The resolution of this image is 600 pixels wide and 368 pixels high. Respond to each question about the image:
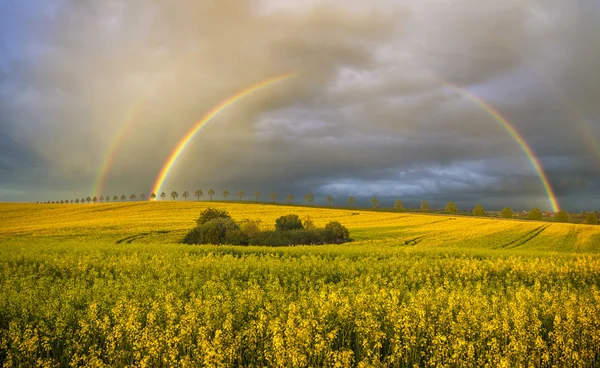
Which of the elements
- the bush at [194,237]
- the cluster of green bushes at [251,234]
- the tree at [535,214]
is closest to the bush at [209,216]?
the cluster of green bushes at [251,234]

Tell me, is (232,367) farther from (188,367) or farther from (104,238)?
(104,238)

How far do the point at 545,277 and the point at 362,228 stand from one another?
45306 mm

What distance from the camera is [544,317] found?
44.9 ft

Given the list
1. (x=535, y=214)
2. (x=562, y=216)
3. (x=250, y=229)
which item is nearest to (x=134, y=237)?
(x=250, y=229)

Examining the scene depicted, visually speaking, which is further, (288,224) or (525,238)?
(525,238)

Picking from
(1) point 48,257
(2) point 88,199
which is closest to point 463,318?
(1) point 48,257

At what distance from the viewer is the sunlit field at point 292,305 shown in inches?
381

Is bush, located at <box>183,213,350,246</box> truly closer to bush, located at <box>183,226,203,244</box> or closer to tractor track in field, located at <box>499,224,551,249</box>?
bush, located at <box>183,226,203,244</box>

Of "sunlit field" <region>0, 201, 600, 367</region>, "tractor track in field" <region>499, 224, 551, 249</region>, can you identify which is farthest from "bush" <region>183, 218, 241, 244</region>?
"tractor track in field" <region>499, 224, 551, 249</region>

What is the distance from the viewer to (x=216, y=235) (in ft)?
168

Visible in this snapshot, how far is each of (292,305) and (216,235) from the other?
136 feet

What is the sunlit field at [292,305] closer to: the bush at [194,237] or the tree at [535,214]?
the bush at [194,237]

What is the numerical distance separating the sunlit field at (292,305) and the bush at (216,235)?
15.7 feet

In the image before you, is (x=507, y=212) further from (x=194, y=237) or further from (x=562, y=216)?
(x=194, y=237)
